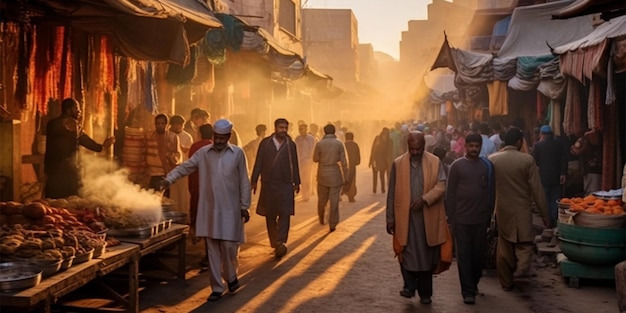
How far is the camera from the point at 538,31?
16344 mm

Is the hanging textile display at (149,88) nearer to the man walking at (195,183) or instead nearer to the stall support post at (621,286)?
the man walking at (195,183)

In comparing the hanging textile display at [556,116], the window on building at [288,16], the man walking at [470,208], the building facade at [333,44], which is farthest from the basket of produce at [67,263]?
the building facade at [333,44]

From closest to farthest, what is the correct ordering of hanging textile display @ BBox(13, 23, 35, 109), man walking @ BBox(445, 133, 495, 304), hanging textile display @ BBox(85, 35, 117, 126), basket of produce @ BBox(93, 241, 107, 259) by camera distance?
basket of produce @ BBox(93, 241, 107, 259) < man walking @ BBox(445, 133, 495, 304) < hanging textile display @ BBox(13, 23, 35, 109) < hanging textile display @ BBox(85, 35, 117, 126)

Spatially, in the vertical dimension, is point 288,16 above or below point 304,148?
above

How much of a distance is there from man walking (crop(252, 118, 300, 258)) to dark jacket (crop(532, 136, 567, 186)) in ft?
16.2

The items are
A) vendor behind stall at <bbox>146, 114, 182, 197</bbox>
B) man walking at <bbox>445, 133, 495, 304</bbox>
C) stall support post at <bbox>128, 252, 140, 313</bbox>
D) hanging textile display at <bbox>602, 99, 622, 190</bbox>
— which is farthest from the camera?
hanging textile display at <bbox>602, 99, 622, 190</bbox>

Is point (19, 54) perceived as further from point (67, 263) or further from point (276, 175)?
point (276, 175)

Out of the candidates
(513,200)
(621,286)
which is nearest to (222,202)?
(513,200)

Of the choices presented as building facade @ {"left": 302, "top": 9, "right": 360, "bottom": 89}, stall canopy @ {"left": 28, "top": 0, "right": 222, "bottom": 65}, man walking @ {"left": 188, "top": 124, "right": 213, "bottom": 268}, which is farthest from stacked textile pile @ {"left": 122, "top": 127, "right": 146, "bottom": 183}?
building facade @ {"left": 302, "top": 9, "right": 360, "bottom": 89}

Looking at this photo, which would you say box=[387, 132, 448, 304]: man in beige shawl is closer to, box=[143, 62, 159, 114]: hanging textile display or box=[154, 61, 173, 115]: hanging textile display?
box=[143, 62, 159, 114]: hanging textile display

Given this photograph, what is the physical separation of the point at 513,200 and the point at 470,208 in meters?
0.81

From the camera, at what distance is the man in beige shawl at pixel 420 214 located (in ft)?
23.0

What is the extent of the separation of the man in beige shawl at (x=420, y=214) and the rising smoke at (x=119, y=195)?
105 inches

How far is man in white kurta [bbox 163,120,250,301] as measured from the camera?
23.9 ft
